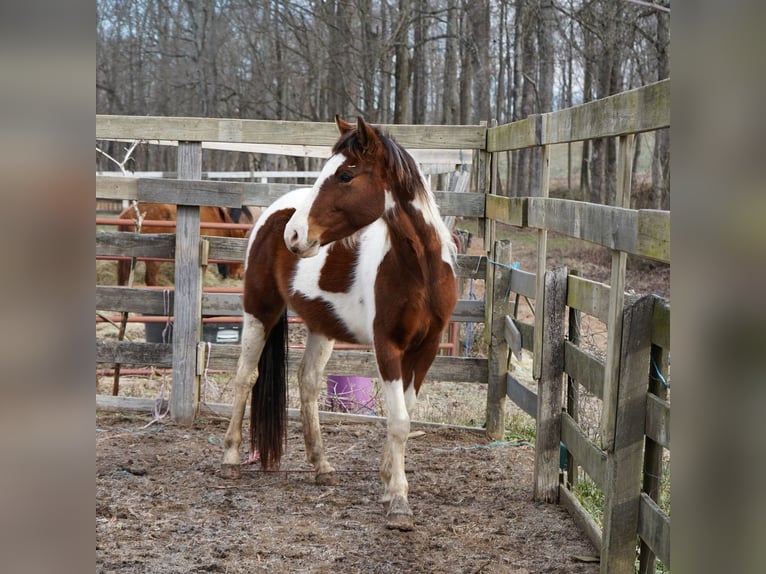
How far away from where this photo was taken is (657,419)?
2.34 metres

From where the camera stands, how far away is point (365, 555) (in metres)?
3.23

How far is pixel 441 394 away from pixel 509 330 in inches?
73.6

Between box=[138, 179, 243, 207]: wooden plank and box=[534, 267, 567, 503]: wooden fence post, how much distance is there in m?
2.34

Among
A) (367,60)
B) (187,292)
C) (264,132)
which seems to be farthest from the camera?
(367,60)

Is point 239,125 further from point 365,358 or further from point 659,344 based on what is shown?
point 659,344

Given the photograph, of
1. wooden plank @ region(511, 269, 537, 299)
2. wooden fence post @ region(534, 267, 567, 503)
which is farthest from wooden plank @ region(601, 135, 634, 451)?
wooden plank @ region(511, 269, 537, 299)

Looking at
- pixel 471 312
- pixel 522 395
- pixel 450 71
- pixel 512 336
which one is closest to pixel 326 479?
pixel 522 395

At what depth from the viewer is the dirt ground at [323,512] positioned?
3.12 meters

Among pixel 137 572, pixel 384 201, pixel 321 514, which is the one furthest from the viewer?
pixel 321 514

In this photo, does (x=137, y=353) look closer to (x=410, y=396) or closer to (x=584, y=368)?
(x=410, y=396)

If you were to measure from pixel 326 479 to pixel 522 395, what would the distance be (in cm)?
126

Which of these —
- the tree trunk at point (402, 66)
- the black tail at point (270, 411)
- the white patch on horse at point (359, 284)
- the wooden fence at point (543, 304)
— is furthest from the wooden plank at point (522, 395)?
the tree trunk at point (402, 66)

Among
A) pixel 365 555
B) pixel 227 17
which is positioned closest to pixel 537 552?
pixel 365 555
